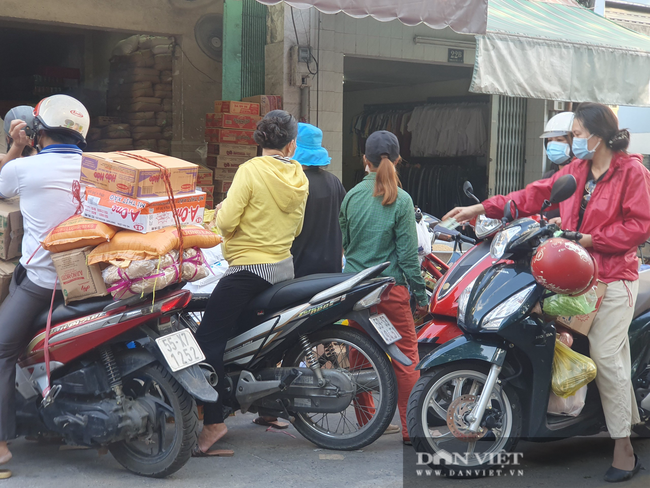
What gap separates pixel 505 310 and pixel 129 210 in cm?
199

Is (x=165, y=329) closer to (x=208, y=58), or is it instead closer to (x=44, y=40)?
(x=208, y=58)

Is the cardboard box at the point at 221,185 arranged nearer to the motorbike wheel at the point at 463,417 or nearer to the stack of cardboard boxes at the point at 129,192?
the stack of cardboard boxes at the point at 129,192

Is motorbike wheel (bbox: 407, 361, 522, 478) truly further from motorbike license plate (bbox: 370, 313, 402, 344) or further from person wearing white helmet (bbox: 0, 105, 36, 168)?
person wearing white helmet (bbox: 0, 105, 36, 168)

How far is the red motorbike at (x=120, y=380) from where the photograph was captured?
3611 mm

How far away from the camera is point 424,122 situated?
12820 millimetres

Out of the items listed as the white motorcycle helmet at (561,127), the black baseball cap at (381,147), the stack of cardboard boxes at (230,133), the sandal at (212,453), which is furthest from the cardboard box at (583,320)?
the stack of cardboard boxes at (230,133)

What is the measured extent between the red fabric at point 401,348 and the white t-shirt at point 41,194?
1.90 meters

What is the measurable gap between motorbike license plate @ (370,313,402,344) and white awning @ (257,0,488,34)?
329 cm

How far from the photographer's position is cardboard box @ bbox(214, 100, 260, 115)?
8.24 m

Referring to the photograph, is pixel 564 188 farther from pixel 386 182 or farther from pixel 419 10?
pixel 419 10

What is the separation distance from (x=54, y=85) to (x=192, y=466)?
395 inches

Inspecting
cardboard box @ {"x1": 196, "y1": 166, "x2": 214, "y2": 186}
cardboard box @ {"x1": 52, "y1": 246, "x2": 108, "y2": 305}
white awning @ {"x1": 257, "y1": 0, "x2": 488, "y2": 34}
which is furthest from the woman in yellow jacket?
cardboard box @ {"x1": 196, "y1": 166, "x2": 214, "y2": 186}

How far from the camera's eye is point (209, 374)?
381 centimetres

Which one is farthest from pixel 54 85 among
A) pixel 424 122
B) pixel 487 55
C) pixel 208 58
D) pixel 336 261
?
pixel 336 261
